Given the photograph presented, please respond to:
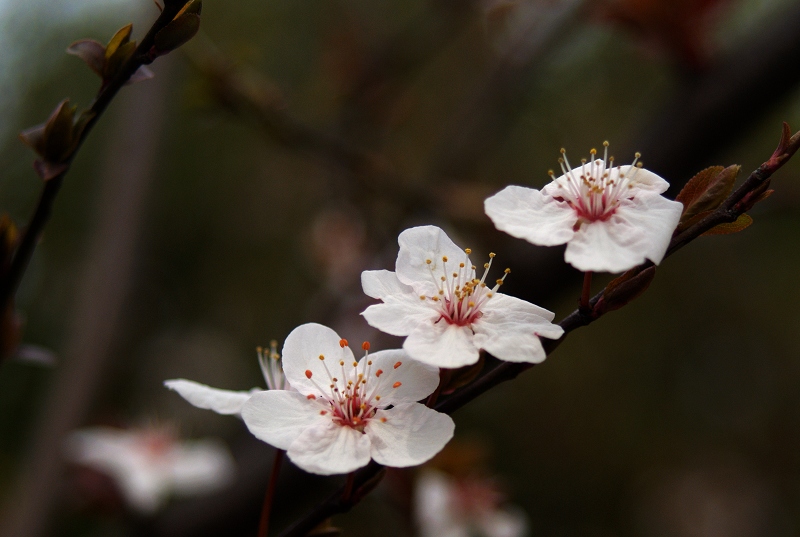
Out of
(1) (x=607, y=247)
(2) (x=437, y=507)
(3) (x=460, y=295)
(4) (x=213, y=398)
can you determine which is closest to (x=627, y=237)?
(1) (x=607, y=247)

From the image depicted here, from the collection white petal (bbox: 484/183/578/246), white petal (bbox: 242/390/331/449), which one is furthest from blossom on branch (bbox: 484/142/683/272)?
white petal (bbox: 242/390/331/449)

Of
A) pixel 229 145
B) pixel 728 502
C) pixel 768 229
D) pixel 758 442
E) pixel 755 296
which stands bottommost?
pixel 728 502

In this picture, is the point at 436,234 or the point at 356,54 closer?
the point at 436,234

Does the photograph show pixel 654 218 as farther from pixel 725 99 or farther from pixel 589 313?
pixel 725 99

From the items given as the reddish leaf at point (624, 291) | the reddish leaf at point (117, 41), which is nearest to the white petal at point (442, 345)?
the reddish leaf at point (624, 291)

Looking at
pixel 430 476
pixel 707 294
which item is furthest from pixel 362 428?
pixel 707 294

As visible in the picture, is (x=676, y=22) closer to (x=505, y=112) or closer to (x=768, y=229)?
(x=505, y=112)

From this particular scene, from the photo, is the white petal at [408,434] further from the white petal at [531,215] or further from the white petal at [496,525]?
the white petal at [496,525]
